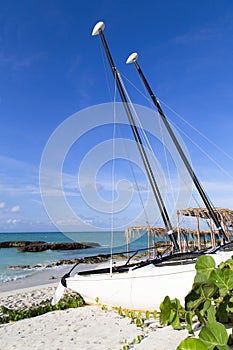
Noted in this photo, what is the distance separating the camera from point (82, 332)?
5.46 metres

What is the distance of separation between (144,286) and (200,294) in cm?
409

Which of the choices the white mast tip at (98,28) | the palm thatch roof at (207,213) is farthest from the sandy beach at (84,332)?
the palm thatch roof at (207,213)

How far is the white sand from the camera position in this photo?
13.0 feet

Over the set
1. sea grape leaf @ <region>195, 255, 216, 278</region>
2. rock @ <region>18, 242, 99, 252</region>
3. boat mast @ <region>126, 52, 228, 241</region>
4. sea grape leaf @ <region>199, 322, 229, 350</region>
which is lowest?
rock @ <region>18, 242, 99, 252</region>

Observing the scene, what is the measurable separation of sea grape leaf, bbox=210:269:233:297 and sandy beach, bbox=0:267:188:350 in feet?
5.02

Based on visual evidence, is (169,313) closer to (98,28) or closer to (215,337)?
(215,337)

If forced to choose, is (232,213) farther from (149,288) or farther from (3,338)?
(3,338)

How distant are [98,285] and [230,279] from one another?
524cm

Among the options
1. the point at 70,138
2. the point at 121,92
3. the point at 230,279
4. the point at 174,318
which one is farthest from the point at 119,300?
the point at 121,92

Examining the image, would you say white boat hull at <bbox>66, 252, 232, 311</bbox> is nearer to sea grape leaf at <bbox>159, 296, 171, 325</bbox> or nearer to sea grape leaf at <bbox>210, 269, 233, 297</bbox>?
sea grape leaf at <bbox>159, 296, 171, 325</bbox>

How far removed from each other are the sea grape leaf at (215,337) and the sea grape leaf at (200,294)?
445 millimetres

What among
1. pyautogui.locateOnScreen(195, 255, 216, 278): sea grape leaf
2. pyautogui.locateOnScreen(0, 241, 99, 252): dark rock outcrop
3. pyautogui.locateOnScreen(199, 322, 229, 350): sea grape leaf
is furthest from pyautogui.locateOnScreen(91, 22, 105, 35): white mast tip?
pyautogui.locateOnScreen(0, 241, 99, 252): dark rock outcrop

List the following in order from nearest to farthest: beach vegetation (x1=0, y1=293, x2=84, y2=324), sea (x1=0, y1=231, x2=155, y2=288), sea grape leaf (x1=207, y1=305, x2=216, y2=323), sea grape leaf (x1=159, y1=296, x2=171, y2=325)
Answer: sea grape leaf (x1=207, y1=305, x2=216, y2=323), sea grape leaf (x1=159, y1=296, x2=171, y2=325), beach vegetation (x1=0, y1=293, x2=84, y2=324), sea (x1=0, y1=231, x2=155, y2=288)

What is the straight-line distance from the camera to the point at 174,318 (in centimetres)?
253
